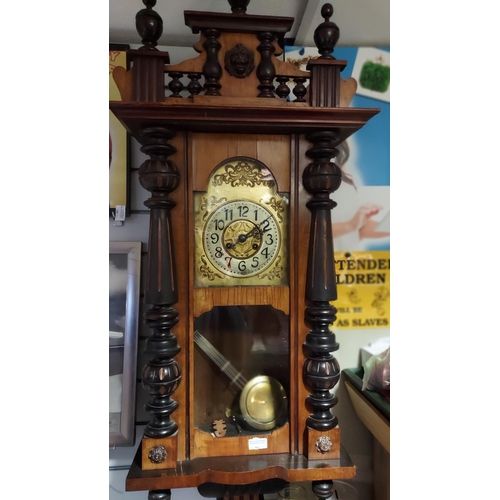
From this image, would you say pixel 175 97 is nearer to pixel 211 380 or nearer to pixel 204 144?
pixel 204 144

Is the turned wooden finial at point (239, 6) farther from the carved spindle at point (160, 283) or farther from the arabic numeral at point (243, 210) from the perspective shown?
the arabic numeral at point (243, 210)

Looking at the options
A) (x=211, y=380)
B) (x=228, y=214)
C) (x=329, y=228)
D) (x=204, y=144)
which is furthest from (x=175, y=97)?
(x=211, y=380)

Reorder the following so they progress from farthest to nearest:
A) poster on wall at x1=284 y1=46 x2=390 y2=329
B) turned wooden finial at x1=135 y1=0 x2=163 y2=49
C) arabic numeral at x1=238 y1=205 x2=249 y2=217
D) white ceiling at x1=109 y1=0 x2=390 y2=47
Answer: poster on wall at x1=284 y1=46 x2=390 y2=329 < white ceiling at x1=109 y1=0 x2=390 y2=47 < arabic numeral at x1=238 y1=205 x2=249 y2=217 < turned wooden finial at x1=135 y1=0 x2=163 y2=49

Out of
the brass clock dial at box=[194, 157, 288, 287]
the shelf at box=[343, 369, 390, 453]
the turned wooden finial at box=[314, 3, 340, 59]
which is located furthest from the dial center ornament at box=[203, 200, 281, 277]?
the shelf at box=[343, 369, 390, 453]

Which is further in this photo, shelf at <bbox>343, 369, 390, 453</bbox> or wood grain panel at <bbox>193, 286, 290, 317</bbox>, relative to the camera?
shelf at <bbox>343, 369, 390, 453</bbox>

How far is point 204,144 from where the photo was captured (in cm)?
68

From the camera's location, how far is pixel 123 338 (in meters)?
0.88

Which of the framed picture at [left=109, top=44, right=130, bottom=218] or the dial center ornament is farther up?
the framed picture at [left=109, top=44, right=130, bottom=218]

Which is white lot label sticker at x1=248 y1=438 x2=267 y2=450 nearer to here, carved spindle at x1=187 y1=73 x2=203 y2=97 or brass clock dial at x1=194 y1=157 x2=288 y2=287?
brass clock dial at x1=194 y1=157 x2=288 y2=287

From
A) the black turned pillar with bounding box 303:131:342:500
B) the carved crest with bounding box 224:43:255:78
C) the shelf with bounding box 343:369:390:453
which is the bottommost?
the shelf with bounding box 343:369:390:453

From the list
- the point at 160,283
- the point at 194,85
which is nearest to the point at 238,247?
the point at 160,283

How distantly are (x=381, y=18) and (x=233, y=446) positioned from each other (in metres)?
1.04

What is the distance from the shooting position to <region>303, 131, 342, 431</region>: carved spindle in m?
0.67

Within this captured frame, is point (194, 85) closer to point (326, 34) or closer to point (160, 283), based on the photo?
point (326, 34)
